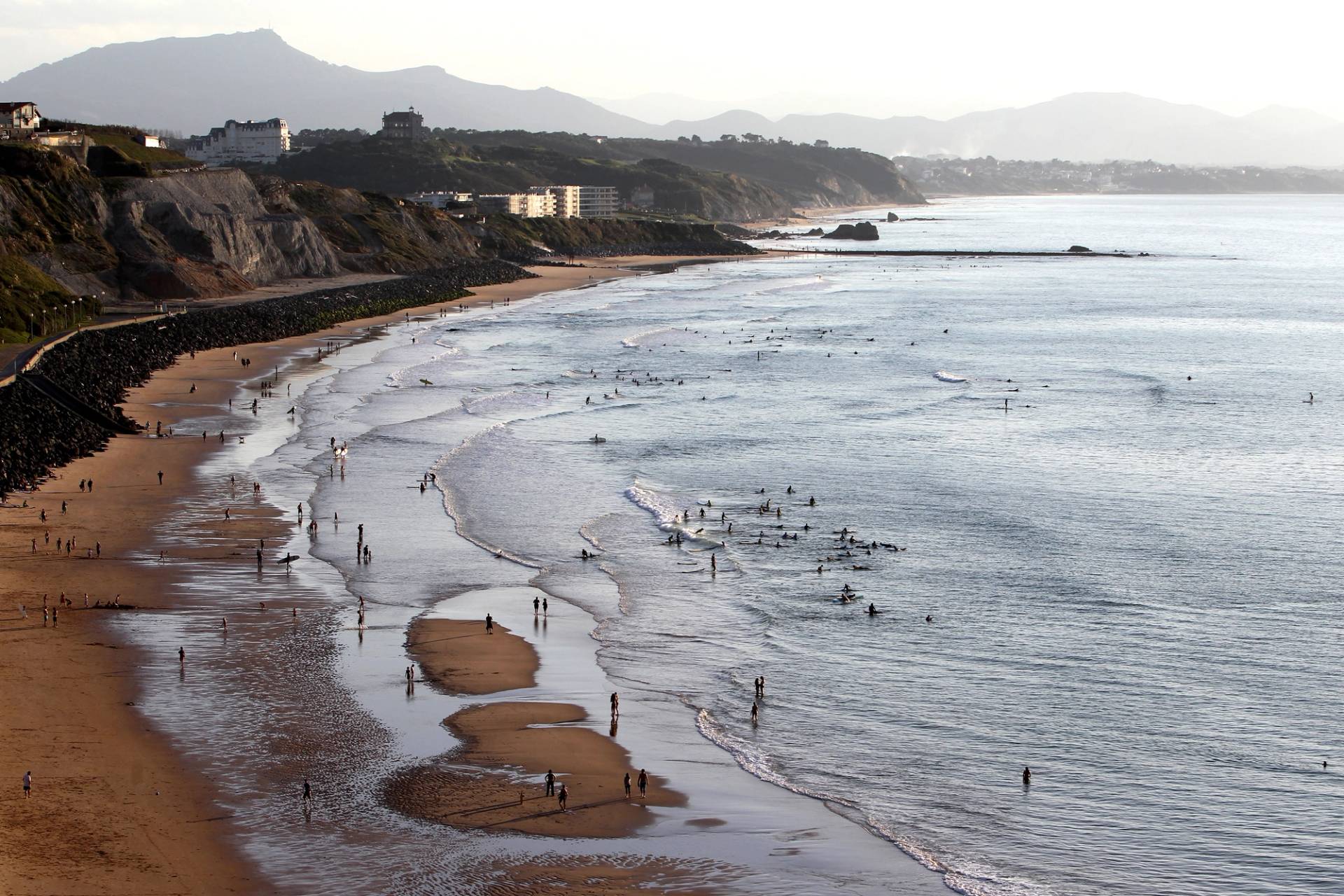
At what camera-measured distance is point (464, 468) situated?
159 ft

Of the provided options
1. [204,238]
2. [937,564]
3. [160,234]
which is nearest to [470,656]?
[937,564]

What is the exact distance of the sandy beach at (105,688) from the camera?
19.5 meters

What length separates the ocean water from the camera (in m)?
22.6

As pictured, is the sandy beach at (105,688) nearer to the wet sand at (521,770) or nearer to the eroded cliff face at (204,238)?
the wet sand at (521,770)

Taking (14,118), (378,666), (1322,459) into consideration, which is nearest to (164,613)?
(378,666)

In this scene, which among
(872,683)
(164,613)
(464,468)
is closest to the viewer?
(872,683)

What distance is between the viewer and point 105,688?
26172 millimetres

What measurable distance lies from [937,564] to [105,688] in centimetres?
2163

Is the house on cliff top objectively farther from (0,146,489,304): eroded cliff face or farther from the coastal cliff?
(0,146,489,304): eroded cliff face

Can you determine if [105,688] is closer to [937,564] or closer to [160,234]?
[937,564]

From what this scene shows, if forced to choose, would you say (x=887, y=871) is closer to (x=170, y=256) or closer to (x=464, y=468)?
(x=464, y=468)

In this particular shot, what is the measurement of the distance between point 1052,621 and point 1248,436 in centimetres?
3021

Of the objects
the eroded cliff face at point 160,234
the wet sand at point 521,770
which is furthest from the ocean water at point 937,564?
the eroded cliff face at point 160,234

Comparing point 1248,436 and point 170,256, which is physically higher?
point 170,256
